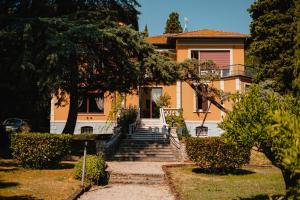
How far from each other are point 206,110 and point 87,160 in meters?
21.6

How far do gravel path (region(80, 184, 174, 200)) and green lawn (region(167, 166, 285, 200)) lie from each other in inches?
22.5

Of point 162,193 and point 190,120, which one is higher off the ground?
point 190,120

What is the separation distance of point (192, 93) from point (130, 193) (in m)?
22.6

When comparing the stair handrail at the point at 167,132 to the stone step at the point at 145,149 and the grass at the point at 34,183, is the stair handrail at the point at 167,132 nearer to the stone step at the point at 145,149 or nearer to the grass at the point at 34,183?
the stone step at the point at 145,149

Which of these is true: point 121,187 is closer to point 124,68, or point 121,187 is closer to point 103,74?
point 124,68

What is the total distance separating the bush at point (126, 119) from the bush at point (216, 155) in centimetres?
1036

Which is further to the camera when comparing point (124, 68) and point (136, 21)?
point (136, 21)

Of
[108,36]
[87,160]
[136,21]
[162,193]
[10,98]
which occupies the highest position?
[136,21]

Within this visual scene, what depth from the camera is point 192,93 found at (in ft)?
114

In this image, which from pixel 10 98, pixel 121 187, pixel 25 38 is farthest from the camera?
pixel 10 98

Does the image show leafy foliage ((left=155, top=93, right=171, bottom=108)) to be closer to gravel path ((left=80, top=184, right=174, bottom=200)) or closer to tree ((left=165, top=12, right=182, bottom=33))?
gravel path ((left=80, top=184, right=174, bottom=200))

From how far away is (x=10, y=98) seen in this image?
2075cm

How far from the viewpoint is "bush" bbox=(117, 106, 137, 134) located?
2749 cm

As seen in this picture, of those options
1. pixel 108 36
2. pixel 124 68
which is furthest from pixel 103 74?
pixel 108 36
